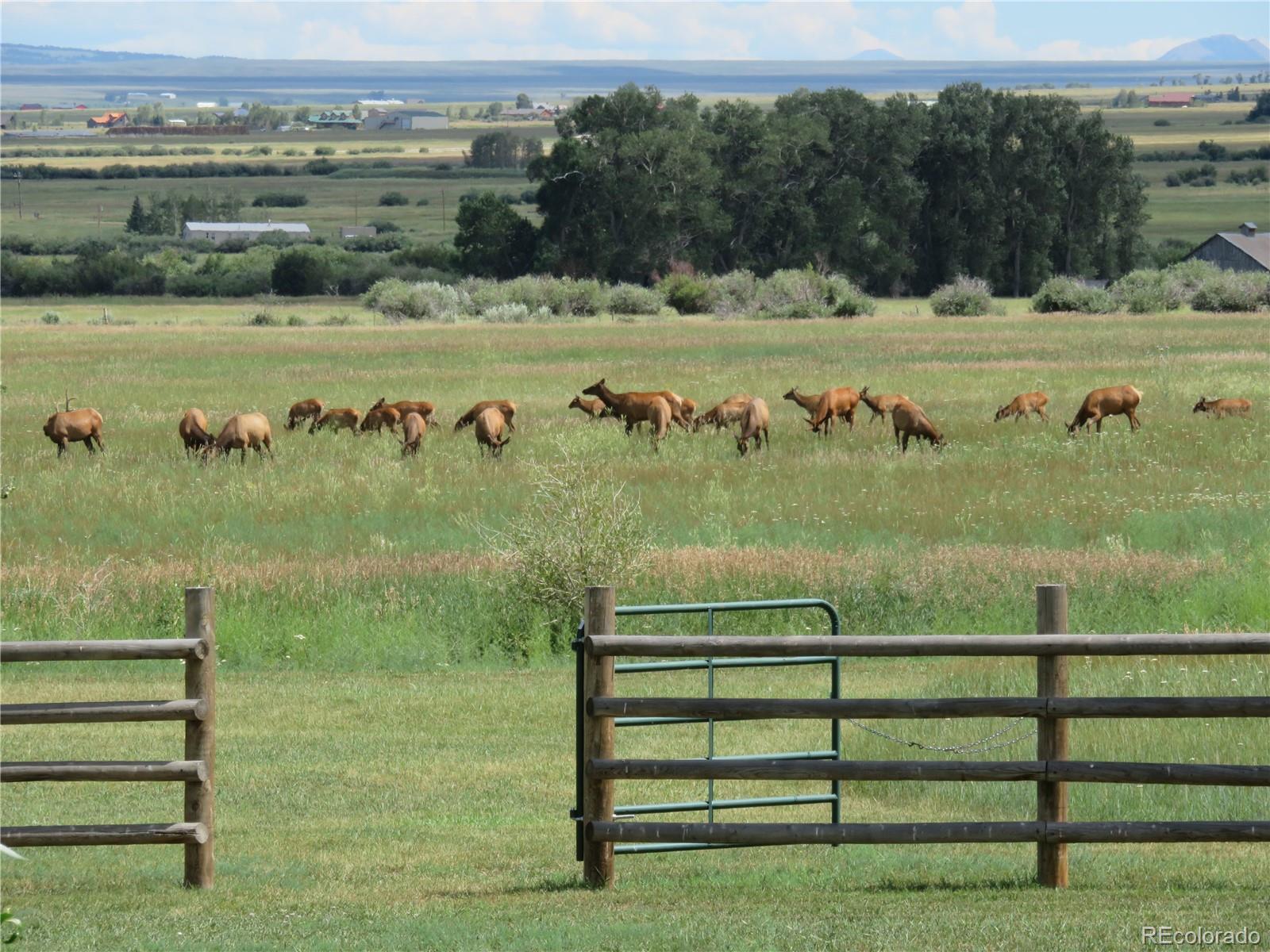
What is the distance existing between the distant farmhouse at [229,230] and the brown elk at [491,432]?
123 m

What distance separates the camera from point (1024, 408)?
37.7 meters

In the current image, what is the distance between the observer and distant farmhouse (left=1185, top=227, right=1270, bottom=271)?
333 feet

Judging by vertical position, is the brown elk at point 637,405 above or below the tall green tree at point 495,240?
below

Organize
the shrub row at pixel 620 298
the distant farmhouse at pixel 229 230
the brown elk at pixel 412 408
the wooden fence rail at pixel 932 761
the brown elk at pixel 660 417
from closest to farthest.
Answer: the wooden fence rail at pixel 932 761 < the brown elk at pixel 660 417 < the brown elk at pixel 412 408 < the shrub row at pixel 620 298 < the distant farmhouse at pixel 229 230

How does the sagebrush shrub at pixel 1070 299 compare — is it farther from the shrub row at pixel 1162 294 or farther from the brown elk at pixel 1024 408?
the brown elk at pixel 1024 408

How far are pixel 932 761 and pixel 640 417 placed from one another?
88.8 ft

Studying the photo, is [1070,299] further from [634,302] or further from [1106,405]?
[1106,405]

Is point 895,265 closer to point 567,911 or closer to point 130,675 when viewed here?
point 130,675

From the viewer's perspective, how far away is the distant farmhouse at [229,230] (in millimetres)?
157500

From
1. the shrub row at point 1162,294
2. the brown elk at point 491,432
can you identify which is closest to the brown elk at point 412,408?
the brown elk at point 491,432

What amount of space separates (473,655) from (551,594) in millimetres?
1097

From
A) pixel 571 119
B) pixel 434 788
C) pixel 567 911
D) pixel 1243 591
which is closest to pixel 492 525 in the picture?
pixel 1243 591

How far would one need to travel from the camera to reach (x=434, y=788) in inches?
506

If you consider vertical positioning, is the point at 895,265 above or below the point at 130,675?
above
